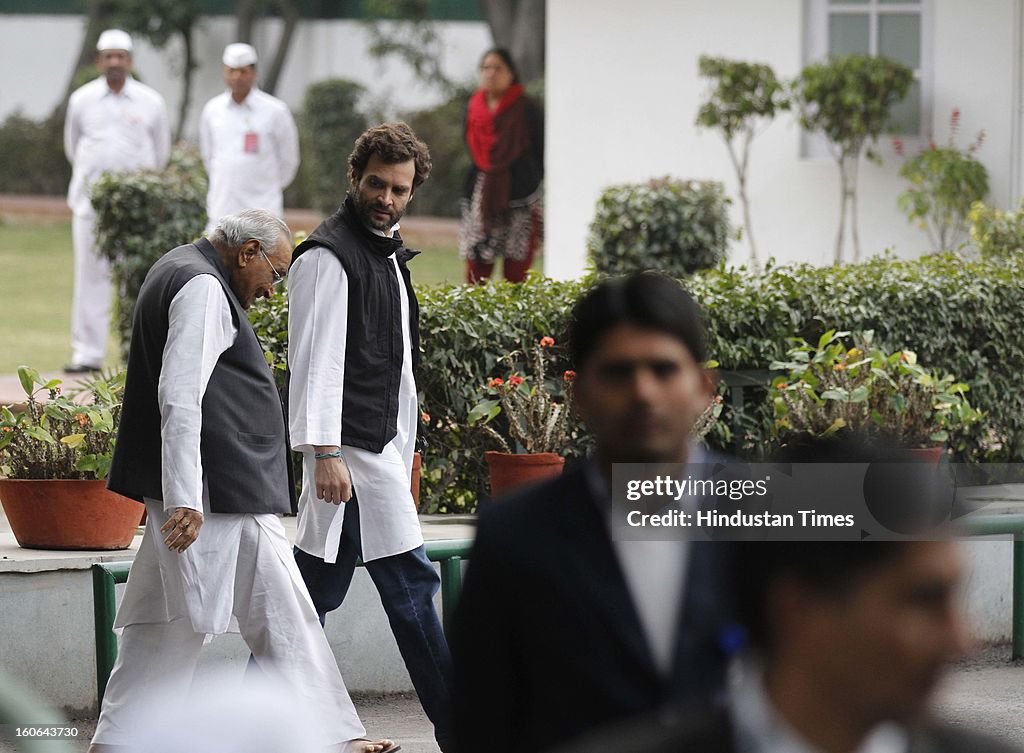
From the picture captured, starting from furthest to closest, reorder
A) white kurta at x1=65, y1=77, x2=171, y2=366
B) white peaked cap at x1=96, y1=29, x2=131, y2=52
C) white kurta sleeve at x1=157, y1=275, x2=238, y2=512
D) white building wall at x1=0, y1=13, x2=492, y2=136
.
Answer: white building wall at x1=0, y1=13, x2=492, y2=136 → white peaked cap at x1=96, y1=29, x2=131, y2=52 → white kurta at x1=65, y1=77, x2=171, y2=366 → white kurta sleeve at x1=157, y1=275, x2=238, y2=512

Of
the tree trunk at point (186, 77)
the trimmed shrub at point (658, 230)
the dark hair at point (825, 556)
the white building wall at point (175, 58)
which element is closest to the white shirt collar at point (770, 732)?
the dark hair at point (825, 556)

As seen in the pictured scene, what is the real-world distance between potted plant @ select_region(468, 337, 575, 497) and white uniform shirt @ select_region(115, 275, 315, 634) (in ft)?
7.33

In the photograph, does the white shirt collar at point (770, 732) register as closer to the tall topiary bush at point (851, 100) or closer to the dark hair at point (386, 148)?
the dark hair at point (386, 148)

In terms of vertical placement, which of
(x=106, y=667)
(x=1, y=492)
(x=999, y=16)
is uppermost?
(x=999, y=16)

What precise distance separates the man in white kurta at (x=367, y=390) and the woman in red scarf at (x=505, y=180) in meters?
9.00

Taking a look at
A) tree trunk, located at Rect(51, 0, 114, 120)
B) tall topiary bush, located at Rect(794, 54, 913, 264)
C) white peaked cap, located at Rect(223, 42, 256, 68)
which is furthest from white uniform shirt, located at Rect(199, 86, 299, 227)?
tree trunk, located at Rect(51, 0, 114, 120)

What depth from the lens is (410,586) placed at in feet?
17.3

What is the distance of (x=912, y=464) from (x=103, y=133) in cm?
1217

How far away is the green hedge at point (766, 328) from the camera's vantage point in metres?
7.61

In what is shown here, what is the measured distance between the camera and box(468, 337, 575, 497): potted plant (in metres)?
7.26

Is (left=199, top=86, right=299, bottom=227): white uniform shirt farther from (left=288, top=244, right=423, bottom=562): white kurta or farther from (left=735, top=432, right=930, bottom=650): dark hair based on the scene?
(left=735, top=432, right=930, bottom=650): dark hair

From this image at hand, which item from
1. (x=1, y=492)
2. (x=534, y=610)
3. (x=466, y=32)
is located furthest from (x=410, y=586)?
(x=466, y=32)

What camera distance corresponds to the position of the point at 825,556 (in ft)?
6.44

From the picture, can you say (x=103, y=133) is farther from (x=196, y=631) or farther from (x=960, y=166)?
(x=196, y=631)
